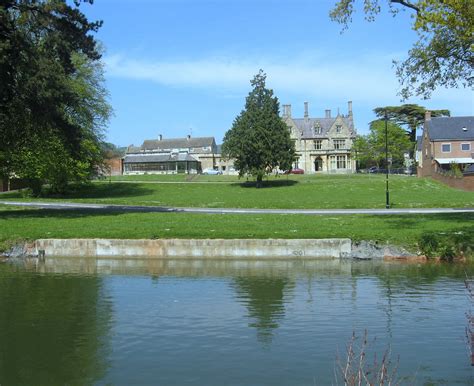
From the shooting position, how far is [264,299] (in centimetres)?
1433

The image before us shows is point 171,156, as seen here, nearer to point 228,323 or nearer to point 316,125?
point 316,125

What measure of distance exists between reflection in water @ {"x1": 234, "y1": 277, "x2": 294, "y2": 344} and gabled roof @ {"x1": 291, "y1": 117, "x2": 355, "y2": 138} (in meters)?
97.8

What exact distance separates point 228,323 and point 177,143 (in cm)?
13330

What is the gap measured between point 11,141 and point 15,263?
1189 centimetres

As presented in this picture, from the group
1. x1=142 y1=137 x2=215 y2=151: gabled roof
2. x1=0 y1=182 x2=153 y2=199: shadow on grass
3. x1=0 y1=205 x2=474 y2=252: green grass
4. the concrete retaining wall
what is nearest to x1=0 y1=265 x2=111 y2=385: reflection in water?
the concrete retaining wall

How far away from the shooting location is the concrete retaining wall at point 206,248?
20859 millimetres

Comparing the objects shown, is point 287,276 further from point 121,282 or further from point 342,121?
point 342,121

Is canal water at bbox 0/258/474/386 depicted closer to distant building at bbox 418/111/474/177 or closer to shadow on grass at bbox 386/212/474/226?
shadow on grass at bbox 386/212/474/226

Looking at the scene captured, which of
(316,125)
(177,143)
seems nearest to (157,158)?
(177,143)

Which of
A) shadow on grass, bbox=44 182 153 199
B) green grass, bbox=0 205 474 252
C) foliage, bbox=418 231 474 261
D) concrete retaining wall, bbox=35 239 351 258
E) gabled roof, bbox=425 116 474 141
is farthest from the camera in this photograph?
gabled roof, bbox=425 116 474 141

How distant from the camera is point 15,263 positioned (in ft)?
67.9

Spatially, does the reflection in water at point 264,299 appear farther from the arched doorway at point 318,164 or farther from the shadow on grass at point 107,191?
the arched doorway at point 318,164

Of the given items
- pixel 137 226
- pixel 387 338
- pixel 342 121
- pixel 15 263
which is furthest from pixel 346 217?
pixel 342 121

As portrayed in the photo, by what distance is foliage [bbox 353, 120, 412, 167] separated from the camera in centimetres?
9819
